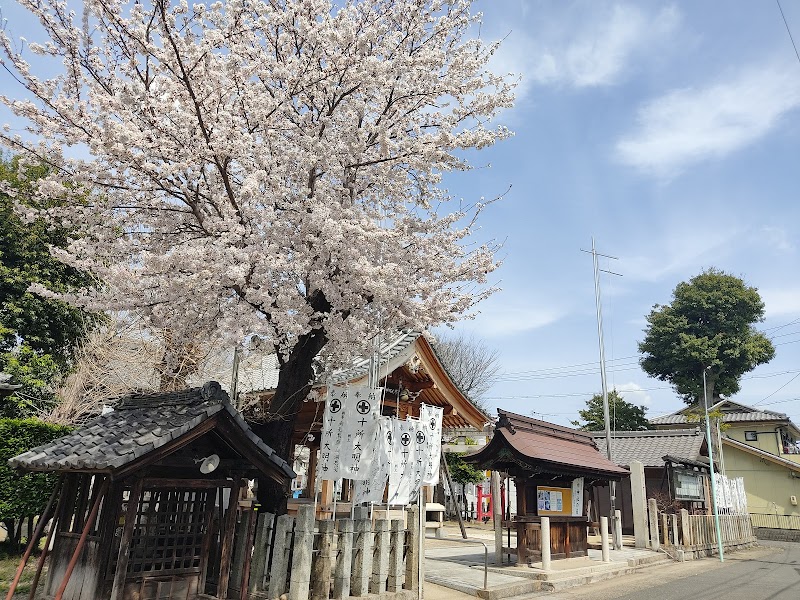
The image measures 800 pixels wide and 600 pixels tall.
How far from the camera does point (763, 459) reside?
1373 inches

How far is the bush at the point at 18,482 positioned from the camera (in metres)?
10.9

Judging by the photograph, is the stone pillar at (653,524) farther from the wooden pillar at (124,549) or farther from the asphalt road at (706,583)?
the wooden pillar at (124,549)

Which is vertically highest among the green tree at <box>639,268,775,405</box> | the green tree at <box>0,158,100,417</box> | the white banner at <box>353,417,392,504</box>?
the green tree at <box>639,268,775,405</box>

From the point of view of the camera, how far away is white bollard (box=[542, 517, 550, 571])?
13039 millimetres

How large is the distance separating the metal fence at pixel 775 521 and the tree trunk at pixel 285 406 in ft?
114

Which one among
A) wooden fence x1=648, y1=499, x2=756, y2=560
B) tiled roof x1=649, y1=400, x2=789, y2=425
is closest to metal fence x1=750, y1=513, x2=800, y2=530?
tiled roof x1=649, y1=400, x2=789, y2=425

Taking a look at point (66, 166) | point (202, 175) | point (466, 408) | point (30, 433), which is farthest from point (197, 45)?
point (466, 408)

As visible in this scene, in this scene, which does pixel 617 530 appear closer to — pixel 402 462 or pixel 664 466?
pixel 664 466

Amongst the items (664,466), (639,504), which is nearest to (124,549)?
(639,504)

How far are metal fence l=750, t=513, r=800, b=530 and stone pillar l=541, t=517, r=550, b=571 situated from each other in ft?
89.7

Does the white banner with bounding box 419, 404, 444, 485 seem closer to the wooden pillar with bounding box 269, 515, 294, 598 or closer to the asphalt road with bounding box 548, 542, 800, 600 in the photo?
the wooden pillar with bounding box 269, 515, 294, 598

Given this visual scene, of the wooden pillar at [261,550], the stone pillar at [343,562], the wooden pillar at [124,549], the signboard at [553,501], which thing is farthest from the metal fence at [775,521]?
the wooden pillar at [124,549]

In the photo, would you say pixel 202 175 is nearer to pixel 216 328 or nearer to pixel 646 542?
pixel 216 328

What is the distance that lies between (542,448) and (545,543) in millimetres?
2385
